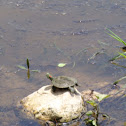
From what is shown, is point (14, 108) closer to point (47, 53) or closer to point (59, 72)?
point (59, 72)

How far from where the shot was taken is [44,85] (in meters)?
4.98

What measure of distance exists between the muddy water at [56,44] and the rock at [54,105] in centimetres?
18

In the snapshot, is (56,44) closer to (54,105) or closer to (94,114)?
(54,105)

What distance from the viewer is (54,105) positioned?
13.8 feet

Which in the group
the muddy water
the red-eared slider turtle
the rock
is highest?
the red-eared slider turtle

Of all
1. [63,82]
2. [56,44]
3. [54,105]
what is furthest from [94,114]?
[56,44]

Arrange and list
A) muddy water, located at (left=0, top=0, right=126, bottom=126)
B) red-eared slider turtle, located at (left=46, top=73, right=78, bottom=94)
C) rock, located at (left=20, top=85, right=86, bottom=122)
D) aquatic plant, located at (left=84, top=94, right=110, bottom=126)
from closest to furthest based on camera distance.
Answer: aquatic plant, located at (left=84, top=94, right=110, bottom=126) → rock, located at (left=20, top=85, right=86, bottom=122) → red-eared slider turtle, located at (left=46, top=73, right=78, bottom=94) → muddy water, located at (left=0, top=0, right=126, bottom=126)

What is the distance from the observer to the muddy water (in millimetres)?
4832

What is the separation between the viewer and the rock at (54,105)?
418 cm

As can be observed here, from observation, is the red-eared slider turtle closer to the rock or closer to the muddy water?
the rock

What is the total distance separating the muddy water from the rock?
0.18m

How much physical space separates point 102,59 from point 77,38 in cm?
93

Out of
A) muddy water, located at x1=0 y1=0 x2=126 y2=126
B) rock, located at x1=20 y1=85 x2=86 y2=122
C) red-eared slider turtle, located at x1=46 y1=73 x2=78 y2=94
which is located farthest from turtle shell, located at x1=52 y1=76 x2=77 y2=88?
muddy water, located at x1=0 y1=0 x2=126 y2=126

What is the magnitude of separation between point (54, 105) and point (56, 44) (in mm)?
2152
